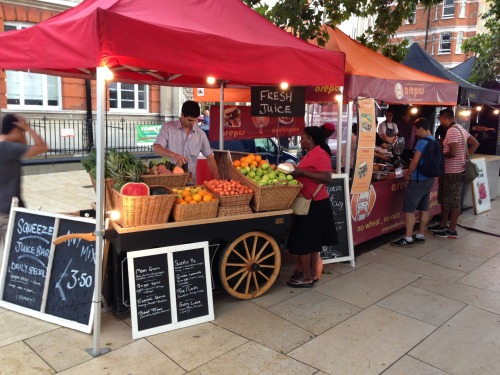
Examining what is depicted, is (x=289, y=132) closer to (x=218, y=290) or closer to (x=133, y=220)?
(x=218, y=290)

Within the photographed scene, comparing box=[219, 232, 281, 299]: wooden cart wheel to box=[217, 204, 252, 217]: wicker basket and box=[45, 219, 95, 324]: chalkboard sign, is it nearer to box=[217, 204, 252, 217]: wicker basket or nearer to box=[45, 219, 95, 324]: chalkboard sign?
box=[217, 204, 252, 217]: wicker basket

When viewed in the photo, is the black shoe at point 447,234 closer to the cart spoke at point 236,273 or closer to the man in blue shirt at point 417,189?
the man in blue shirt at point 417,189

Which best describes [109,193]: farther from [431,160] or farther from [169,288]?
[431,160]

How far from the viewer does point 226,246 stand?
4172 mm

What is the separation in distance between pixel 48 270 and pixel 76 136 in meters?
12.1

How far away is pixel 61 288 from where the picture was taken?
3736mm

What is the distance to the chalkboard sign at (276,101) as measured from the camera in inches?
230

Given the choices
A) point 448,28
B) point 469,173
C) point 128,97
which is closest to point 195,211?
point 469,173

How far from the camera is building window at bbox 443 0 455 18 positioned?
40631 mm

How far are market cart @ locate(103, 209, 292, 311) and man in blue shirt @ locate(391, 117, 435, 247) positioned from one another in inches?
94.4

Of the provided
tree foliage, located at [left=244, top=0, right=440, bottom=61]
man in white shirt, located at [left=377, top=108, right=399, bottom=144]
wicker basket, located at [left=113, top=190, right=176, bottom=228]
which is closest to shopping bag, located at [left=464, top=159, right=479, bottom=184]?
man in white shirt, located at [left=377, top=108, right=399, bottom=144]

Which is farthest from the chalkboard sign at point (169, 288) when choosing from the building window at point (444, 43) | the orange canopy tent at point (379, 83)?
the building window at point (444, 43)

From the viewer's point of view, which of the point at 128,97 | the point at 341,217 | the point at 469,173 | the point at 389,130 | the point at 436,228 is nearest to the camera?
the point at 341,217

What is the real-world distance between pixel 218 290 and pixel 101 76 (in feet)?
7.57
